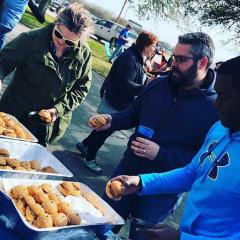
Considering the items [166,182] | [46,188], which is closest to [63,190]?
[46,188]

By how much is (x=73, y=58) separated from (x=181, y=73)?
2.75 feet

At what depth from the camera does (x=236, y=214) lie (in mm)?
1599

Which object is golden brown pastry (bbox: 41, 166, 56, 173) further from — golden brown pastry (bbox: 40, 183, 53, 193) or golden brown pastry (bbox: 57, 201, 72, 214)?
golden brown pastry (bbox: 57, 201, 72, 214)

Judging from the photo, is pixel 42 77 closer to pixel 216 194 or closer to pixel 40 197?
pixel 40 197

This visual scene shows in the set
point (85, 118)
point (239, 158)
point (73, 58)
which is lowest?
point (85, 118)

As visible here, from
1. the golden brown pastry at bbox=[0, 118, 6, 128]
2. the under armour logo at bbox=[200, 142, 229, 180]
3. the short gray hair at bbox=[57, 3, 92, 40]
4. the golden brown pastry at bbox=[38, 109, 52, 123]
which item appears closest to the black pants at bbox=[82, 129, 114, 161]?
the golden brown pastry at bbox=[38, 109, 52, 123]

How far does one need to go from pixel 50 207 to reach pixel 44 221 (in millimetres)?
148

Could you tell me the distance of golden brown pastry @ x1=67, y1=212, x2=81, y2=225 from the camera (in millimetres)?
1769

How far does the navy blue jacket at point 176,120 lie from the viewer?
7.91 feet

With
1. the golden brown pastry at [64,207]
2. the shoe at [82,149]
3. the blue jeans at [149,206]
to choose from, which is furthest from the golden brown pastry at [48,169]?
the shoe at [82,149]

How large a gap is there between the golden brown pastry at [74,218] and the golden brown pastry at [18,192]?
0.22m

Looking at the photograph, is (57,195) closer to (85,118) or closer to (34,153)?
(34,153)

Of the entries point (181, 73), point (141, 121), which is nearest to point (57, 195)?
point (141, 121)

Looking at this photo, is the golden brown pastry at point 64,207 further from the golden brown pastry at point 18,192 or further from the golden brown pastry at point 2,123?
the golden brown pastry at point 2,123
